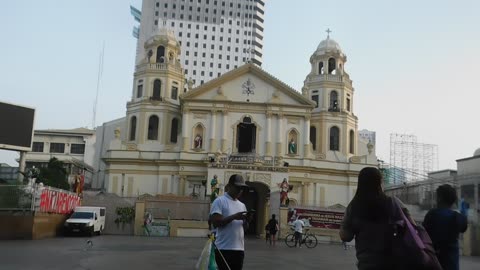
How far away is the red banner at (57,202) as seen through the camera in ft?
83.9

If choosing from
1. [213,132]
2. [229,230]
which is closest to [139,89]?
[213,132]

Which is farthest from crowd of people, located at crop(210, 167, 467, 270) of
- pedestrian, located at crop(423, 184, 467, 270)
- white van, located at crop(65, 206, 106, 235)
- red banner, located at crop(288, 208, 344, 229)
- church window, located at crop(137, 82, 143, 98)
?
church window, located at crop(137, 82, 143, 98)

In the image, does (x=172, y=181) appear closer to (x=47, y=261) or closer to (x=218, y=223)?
(x=47, y=261)

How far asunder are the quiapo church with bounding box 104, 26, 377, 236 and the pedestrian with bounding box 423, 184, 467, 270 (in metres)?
38.8

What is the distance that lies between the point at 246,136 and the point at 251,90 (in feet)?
14.2

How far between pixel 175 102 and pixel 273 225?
26861mm

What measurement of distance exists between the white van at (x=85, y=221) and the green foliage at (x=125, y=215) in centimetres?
269

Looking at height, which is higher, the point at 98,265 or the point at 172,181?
the point at 172,181

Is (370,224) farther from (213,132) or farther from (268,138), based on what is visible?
(268,138)

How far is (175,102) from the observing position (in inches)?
2040

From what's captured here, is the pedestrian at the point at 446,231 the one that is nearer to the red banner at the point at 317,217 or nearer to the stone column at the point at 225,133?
the red banner at the point at 317,217

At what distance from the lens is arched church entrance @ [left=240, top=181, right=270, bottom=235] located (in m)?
40.3

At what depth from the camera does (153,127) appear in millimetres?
50875

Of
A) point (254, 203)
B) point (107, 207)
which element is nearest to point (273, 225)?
point (107, 207)
